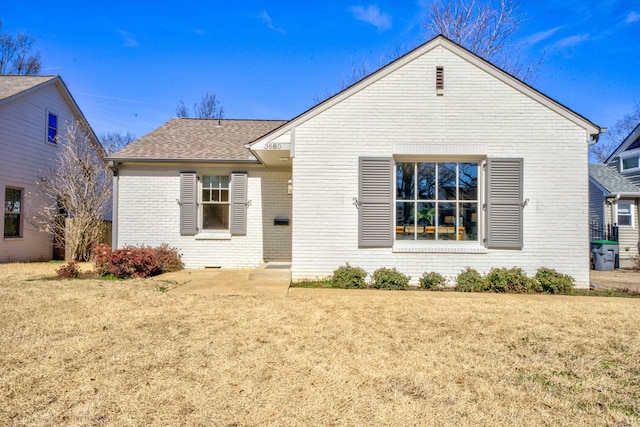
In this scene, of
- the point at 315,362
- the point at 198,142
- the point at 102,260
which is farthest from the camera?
the point at 198,142

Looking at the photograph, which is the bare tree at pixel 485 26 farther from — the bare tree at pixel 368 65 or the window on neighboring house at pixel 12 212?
the window on neighboring house at pixel 12 212

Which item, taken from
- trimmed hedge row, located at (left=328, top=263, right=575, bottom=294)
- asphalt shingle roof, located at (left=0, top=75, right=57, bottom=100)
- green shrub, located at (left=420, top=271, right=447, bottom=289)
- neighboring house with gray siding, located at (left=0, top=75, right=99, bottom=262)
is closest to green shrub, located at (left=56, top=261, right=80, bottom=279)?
neighboring house with gray siding, located at (left=0, top=75, right=99, bottom=262)

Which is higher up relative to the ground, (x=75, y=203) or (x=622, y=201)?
A: (x=622, y=201)

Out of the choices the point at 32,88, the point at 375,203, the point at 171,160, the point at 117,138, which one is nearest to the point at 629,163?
the point at 375,203

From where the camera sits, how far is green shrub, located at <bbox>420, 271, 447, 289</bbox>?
25.3 ft

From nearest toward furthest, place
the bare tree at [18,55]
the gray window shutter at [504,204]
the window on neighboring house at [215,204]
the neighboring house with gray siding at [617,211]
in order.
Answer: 1. the gray window shutter at [504,204]
2. the window on neighboring house at [215,204]
3. the neighboring house with gray siding at [617,211]
4. the bare tree at [18,55]

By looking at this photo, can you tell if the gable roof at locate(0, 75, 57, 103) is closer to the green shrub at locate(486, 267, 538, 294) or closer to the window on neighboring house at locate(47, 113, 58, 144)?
the window on neighboring house at locate(47, 113, 58, 144)

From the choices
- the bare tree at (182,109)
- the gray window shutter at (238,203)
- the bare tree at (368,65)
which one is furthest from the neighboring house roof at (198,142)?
the bare tree at (182,109)

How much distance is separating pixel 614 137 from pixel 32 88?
40774mm

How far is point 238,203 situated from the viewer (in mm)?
10414

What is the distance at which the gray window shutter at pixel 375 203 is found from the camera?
7887mm

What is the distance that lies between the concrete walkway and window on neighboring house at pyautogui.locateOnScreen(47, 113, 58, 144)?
Result: 9.18 metres

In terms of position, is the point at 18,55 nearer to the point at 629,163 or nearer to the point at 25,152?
the point at 25,152

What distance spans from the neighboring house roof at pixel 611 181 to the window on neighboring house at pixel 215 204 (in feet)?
50.7
